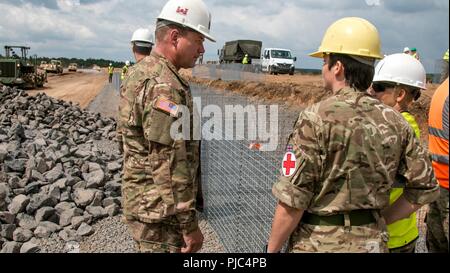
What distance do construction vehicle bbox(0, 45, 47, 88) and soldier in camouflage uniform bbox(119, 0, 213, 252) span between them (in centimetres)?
2895

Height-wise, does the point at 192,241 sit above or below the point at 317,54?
below

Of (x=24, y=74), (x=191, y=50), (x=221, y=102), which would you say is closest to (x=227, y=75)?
(x=24, y=74)

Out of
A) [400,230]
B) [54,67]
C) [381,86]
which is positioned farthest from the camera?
[54,67]

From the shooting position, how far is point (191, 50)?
275 centimetres

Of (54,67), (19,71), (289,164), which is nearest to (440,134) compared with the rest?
(289,164)

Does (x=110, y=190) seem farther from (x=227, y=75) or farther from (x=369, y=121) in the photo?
(x=227, y=75)

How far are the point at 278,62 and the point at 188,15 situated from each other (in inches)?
1229

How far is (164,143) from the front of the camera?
2527 millimetres

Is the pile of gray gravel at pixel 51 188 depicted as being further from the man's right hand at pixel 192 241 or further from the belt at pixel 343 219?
the belt at pixel 343 219

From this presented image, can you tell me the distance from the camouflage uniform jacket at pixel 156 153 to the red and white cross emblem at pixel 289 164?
0.63 m

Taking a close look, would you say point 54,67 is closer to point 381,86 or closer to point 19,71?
point 19,71

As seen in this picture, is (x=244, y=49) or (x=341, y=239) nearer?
(x=341, y=239)

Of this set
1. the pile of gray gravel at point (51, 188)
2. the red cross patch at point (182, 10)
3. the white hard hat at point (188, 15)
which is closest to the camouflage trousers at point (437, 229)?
the white hard hat at point (188, 15)
